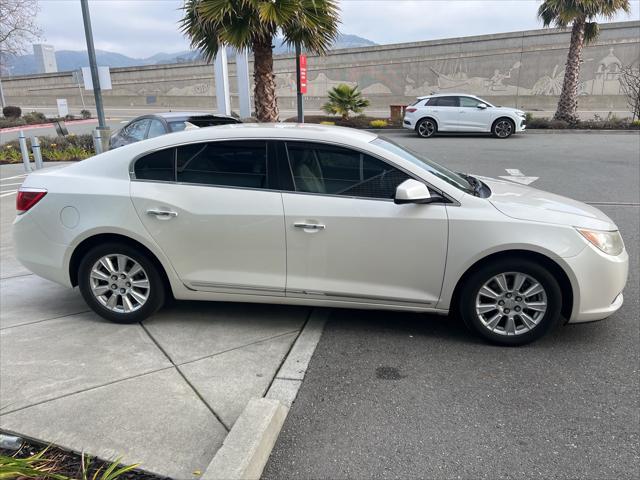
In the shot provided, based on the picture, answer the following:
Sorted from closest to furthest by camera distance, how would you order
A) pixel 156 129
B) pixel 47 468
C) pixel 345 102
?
1. pixel 47 468
2. pixel 156 129
3. pixel 345 102

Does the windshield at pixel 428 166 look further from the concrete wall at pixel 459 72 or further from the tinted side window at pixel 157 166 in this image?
the concrete wall at pixel 459 72

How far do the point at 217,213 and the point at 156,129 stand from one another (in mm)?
5362

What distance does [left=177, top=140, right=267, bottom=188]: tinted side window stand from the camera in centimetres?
395

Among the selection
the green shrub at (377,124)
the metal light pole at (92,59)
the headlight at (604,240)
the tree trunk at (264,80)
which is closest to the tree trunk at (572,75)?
the green shrub at (377,124)

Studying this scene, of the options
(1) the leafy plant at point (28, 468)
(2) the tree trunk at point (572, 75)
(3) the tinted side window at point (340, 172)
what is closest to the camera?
(1) the leafy plant at point (28, 468)

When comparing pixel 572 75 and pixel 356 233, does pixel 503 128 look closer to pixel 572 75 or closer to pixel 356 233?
pixel 572 75

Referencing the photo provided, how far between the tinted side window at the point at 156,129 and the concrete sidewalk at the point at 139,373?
4172mm

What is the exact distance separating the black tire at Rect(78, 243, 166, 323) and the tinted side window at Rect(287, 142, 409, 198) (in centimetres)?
137

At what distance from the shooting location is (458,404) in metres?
3.16

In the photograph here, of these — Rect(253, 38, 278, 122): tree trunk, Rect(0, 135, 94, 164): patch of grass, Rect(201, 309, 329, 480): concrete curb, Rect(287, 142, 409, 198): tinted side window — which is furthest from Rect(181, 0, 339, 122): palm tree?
Rect(201, 309, 329, 480): concrete curb

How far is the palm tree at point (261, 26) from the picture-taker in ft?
31.3

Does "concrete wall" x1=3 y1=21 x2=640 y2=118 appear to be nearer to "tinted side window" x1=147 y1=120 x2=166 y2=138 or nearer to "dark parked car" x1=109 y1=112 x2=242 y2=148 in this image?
"dark parked car" x1=109 y1=112 x2=242 y2=148

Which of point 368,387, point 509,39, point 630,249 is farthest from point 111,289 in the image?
point 509,39

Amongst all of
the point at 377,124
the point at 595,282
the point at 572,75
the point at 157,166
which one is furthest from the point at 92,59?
the point at 572,75
